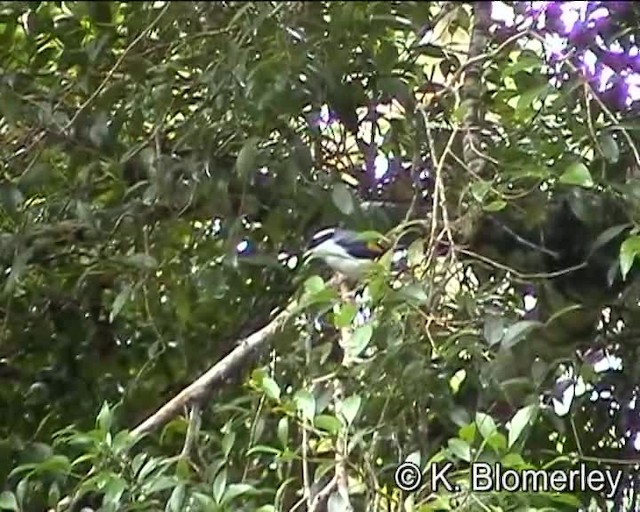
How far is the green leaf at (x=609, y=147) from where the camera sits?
92 centimetres

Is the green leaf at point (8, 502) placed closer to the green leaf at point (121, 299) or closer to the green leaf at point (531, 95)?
the green leaf at point (121, 299)

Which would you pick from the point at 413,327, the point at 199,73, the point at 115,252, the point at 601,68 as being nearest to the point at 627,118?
the point at 601,68

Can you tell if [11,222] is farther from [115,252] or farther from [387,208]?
[387,208]

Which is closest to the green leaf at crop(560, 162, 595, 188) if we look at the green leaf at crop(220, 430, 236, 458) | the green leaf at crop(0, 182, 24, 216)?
the green leaf at crop(220, 430, 236, 458)

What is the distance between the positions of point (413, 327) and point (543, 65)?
0.81 ft

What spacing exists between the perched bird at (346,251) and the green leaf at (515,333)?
120 mm

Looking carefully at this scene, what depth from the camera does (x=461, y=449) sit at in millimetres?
830

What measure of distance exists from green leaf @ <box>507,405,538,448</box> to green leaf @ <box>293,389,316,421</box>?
0.15 metres

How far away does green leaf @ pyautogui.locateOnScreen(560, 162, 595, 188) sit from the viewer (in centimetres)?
88

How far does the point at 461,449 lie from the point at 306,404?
12cm

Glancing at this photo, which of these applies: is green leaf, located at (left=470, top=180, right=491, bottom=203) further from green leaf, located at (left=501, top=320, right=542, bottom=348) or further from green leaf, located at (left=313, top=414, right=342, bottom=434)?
green leaf, located at (left=313, top=414, right=342, bottom=434)

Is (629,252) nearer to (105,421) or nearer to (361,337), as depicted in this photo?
(361,337)

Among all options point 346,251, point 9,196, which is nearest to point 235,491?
point 346,251

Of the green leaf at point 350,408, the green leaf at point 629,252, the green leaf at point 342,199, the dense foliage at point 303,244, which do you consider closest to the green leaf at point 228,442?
the dense foliage at point 303,244
